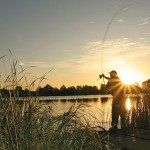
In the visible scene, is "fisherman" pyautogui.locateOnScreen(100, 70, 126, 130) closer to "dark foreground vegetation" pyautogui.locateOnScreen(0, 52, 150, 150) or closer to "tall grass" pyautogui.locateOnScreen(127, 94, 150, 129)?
"tall grass" pyautogui.locateOnScreen(127, 94, 150, 129)

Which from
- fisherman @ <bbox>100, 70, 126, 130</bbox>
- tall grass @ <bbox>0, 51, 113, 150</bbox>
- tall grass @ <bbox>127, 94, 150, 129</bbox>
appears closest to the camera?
tall grass @ <bbox>0, 51, 113, 150</bbox>

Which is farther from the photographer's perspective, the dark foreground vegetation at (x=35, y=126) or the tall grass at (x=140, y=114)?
the tall grass at (x=140, y=114)

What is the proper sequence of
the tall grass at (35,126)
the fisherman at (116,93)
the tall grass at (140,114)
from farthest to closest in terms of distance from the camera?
the tall grass at (140,114) → the fisherman at (116,93) → the tall grass at (35,126)

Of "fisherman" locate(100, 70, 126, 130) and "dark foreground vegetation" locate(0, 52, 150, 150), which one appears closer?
"dark foreground vegetation" locate(0, 52, 150, 150)

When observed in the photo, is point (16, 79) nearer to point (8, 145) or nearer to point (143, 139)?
point (8, 145)

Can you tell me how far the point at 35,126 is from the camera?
13.8 feet

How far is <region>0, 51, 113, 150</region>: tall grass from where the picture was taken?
12.6ft

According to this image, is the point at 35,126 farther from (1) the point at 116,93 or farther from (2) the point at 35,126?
(1) the point at 116,93

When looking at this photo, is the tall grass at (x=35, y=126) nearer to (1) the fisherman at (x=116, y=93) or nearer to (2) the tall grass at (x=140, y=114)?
(1) the fisherman at (x=116, y=93)

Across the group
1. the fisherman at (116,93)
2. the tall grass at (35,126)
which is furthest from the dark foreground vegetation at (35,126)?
the fisherman at (116,93)

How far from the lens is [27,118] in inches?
164

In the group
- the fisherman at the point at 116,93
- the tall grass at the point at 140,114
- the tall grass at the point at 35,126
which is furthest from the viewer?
the tall grass at the point at 140,114

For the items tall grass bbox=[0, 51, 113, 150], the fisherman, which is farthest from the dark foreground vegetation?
the fisherman

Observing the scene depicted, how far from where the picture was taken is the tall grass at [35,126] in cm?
383
